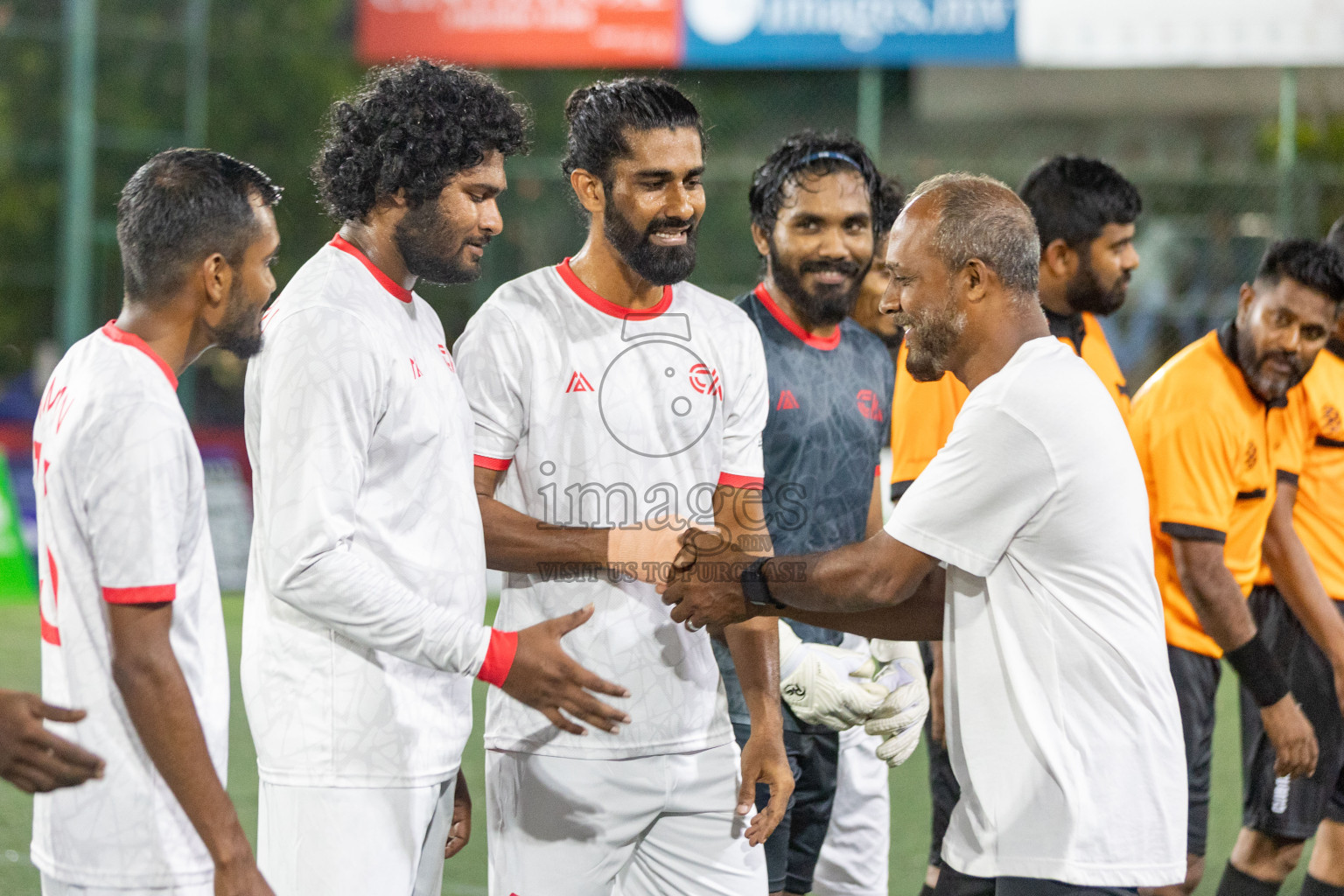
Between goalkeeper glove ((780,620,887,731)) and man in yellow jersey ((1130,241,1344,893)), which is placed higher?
man in yellow jersey ((1130,241,1344,893))

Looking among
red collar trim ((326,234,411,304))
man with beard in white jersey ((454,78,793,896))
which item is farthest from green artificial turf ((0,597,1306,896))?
red collar trim ((326,234,411,304))

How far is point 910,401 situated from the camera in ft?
15.0

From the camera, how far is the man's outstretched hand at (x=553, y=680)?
9.11ft

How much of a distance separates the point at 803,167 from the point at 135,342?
2.56 metres

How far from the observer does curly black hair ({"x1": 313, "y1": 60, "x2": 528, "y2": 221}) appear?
3.00m

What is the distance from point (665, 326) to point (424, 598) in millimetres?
1005

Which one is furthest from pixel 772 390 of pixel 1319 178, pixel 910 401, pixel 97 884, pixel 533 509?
pixel 1319 178

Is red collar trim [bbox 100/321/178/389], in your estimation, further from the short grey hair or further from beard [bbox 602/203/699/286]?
the short grey hair

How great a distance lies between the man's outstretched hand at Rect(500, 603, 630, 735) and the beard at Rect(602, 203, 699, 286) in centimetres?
103

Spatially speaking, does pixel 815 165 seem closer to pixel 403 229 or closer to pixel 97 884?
pixel 403 229

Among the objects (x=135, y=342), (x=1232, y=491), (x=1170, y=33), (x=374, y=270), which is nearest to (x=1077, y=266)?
(x=1232, y=491)

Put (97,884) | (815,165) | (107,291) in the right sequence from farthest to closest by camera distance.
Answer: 1. (107,291)
2. (815,165)
3. (97,884)

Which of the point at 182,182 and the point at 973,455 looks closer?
the point at 182,182

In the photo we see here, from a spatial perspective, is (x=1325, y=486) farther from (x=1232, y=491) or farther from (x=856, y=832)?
(x=856, y=832)
